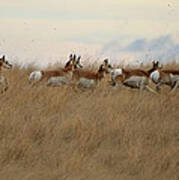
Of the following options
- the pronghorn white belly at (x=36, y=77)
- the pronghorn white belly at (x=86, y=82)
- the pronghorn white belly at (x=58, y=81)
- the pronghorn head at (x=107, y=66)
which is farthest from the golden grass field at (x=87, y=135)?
the pronghorn head at (x=107, y=66)

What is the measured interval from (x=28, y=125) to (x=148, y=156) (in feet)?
8.01

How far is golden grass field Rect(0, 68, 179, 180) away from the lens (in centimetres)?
755

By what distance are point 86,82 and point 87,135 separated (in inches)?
163

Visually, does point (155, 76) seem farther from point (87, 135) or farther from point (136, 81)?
point (87, 135)

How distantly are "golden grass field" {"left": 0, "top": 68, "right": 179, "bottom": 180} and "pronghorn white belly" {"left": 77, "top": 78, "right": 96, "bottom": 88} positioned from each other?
1.62ft

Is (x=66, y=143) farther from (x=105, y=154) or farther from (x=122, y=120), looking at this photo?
(x=122, y=120)

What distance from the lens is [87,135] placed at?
8.70 metres

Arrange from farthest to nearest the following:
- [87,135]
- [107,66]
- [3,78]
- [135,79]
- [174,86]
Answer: [107,66], [174,86], [135,79], [3,78], [87,135]

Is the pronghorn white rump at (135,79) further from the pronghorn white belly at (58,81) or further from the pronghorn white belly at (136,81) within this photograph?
the pronghorn white belly at (58,81)

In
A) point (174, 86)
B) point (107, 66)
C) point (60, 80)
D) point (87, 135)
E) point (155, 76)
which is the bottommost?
point (87, 135)

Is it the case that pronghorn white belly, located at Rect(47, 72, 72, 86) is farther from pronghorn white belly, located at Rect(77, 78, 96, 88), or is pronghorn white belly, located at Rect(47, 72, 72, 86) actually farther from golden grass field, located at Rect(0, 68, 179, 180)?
golden grass field, located at Rect(0, 68, 179, 180)

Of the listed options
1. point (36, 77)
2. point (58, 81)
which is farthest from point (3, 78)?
point (58, 81)

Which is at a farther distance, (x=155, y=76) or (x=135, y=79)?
(x=155, y=76)

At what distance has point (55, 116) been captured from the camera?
10141 millimetres
